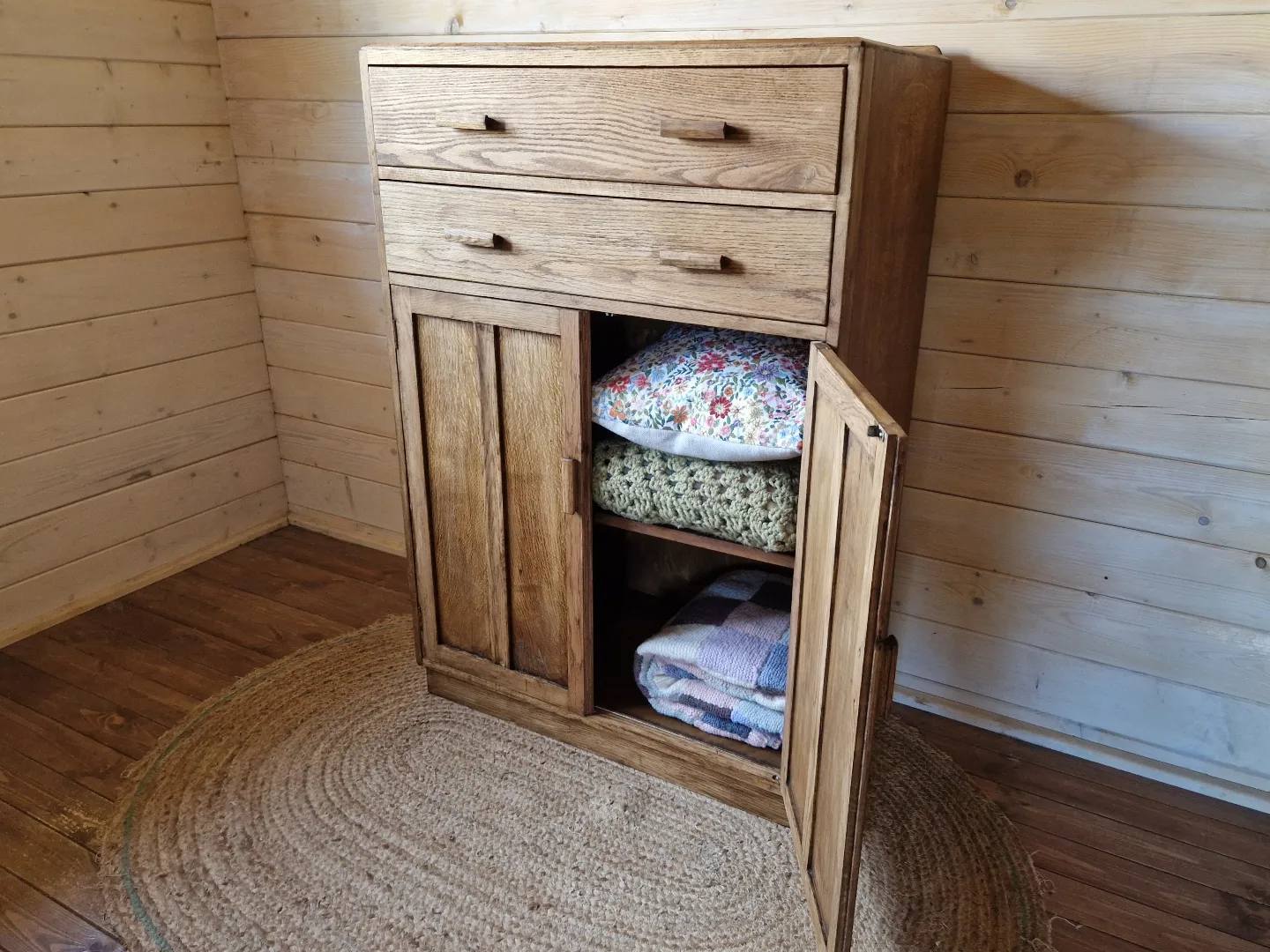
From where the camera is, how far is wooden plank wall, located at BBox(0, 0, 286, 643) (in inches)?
79.0

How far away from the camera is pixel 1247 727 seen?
161cm

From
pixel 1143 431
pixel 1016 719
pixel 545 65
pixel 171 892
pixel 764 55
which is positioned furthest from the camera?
pixel 1016 719

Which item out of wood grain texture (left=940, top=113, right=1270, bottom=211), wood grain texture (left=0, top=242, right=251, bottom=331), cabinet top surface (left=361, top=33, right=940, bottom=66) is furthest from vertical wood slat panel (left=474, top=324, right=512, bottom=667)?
wood grain texture (left=0, top=242, right=251, bottom=331)

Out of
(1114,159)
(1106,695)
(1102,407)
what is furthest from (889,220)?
(1106,695)

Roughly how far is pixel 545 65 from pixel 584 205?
0.19 metres

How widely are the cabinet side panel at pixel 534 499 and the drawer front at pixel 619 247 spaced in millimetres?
117

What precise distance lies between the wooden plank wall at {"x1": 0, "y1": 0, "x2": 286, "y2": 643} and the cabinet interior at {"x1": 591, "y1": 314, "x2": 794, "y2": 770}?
116 centimetres

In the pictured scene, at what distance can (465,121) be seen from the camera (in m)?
1.43

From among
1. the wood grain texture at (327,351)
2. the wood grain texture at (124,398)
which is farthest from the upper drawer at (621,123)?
the wood grain texture at (124,398)

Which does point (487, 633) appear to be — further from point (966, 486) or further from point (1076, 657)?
point (1076, 657)

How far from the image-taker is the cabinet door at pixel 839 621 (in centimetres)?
98

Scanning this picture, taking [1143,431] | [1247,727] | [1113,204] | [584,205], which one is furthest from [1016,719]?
[584,205]

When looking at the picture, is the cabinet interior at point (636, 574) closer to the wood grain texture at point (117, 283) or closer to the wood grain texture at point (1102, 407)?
the wood grain texture at point (1102, 407)

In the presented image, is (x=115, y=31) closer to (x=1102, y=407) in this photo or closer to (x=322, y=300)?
(x=322, y=300)
